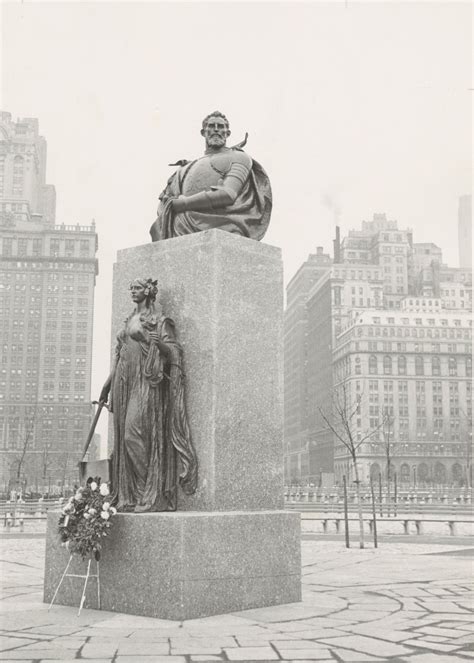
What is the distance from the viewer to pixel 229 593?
25.3ft

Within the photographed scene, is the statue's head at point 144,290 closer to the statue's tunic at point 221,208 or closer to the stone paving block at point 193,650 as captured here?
the statue's tunic at point 221,208

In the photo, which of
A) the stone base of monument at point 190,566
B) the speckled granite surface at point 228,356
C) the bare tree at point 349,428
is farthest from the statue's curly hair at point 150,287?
the bare tree at point 349,428

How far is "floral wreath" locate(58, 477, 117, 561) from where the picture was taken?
7695 mm

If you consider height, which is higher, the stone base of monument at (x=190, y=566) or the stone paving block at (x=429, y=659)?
the stone base of monument at (x=190, y=566)

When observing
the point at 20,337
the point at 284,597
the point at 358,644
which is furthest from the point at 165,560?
the point at 20,337

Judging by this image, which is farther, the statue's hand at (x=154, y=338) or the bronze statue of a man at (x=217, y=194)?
the bronze statue of a man at (x=217, y=194)

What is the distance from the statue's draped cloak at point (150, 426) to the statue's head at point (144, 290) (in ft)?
0.84

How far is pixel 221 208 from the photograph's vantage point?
9242 mm

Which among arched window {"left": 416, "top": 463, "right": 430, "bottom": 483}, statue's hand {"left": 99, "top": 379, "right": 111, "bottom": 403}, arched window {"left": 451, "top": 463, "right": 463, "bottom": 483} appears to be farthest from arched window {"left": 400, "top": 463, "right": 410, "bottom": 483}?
statue's hand {"left": 99, "top": 379, "right": 111, "bottom": 403}

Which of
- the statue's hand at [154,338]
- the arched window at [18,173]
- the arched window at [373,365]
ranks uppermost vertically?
the arched window at [18,173]

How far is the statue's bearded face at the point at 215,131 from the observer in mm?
9711

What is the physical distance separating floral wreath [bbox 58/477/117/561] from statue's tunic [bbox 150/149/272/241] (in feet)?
10.4

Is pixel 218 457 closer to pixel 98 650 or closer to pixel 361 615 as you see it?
pixel 361 615

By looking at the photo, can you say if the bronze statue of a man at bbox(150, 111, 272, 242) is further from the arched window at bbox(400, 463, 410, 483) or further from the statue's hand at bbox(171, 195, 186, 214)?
the arched window at bbox(400, 463, 410, 483)
